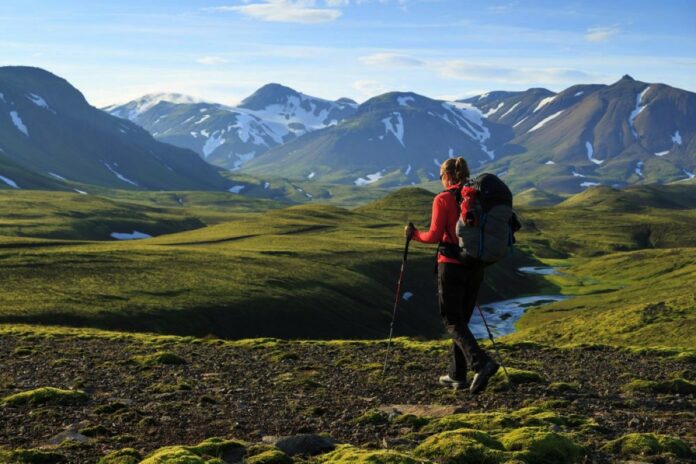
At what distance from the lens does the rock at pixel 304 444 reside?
622 inches

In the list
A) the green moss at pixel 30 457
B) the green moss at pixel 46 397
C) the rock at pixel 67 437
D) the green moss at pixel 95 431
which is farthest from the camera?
the green moss at pixel 46 397

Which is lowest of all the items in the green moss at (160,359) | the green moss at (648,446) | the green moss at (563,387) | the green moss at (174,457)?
the green moss at (160,359)

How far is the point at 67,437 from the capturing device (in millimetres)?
17172

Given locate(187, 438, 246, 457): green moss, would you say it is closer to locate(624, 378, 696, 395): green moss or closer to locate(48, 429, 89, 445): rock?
locate(48, 429, 89, 445): rock

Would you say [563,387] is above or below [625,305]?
above

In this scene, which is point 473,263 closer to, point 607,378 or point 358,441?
point 358,441

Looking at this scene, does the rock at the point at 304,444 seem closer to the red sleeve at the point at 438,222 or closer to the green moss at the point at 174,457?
the green moss at the point at 174,457

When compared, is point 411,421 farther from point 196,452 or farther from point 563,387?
point 563,387

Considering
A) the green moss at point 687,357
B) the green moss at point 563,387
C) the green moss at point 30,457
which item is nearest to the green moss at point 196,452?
the green moss at point 30,457

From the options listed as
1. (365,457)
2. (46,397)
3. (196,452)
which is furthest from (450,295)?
(46,397)

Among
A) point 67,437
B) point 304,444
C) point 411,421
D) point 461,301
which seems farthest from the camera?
point 461,301

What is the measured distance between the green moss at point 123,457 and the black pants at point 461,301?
30.3 feet

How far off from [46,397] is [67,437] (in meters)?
4.70

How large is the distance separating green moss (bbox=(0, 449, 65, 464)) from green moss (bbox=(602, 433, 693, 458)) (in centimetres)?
1195
